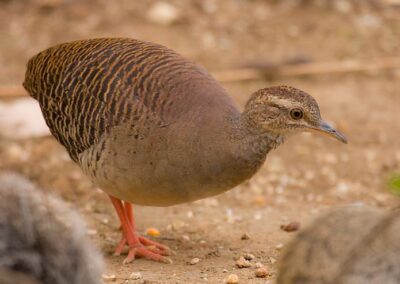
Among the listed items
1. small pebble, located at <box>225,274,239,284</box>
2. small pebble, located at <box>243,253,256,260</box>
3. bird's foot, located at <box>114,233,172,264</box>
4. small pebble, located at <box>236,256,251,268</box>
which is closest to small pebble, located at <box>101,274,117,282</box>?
bird's foot, located at <box>114,233,172,264</box>

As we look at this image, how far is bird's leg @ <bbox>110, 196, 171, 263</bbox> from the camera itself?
5.46m

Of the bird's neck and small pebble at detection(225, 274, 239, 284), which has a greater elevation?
the bird's neck

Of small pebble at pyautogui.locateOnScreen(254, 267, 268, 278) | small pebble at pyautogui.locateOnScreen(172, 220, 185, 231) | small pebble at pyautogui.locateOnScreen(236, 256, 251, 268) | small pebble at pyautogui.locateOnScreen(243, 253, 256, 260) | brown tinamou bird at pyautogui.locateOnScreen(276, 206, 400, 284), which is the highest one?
brown tinamou bird at pyautogui.locateOnScreen(276, 206, 400, 284)

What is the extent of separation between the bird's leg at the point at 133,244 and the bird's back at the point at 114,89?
511mm

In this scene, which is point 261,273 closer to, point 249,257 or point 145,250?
point 249,257

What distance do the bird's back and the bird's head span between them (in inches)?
9.0

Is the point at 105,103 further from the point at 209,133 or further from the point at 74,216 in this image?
the point at 74,216

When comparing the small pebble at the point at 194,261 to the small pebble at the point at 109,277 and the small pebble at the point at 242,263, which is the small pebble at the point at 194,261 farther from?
the small pebble at the point at 109,277

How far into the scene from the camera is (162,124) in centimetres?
495

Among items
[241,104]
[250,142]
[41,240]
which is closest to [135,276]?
[250,142]

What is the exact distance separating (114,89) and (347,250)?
2348 millimetres

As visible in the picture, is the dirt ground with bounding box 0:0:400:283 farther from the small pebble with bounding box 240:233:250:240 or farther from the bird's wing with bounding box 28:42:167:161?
the bird's wing with bounding box 28:42:167:161

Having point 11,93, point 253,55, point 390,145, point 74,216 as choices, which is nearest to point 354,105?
point 390,145

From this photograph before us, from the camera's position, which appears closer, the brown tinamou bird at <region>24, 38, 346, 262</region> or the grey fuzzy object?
the grey fuzzy object
